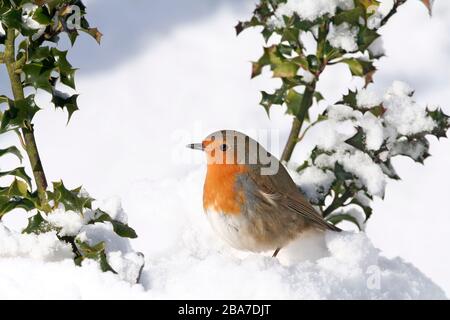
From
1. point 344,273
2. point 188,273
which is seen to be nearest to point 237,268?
point 188,273

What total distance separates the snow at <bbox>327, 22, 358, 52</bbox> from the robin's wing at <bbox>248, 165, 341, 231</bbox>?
2.31 ft

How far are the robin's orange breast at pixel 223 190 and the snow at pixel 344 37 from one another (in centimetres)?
78

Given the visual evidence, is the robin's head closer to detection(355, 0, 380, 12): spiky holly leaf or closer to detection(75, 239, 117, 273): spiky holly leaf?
detection(75, 239, 117, 273): spiky holly leaf

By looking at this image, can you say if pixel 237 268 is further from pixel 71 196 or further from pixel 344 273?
pixel 71 196

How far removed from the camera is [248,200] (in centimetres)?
341

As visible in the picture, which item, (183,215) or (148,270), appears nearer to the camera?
(148,270)

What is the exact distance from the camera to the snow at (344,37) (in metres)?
3.68

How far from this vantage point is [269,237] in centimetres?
342

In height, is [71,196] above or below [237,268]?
above

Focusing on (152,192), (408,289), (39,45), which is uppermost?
(39,45)

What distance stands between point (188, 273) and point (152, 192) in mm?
927

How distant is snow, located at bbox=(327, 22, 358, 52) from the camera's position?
12.1ft

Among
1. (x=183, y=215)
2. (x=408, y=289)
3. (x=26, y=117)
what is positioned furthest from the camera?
(x=183, y=215)

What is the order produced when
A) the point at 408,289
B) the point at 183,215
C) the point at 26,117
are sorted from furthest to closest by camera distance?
the point at 183,215 < the point at 408,289 < the point at 26,117
